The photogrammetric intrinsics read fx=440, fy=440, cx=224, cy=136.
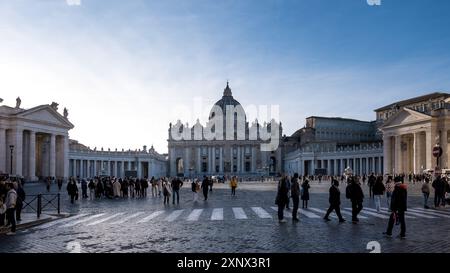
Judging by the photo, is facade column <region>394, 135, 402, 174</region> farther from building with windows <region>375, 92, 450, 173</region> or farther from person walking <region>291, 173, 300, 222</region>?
person walking <region>291, 173, 300, 222</region>

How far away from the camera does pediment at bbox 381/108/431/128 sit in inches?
2891

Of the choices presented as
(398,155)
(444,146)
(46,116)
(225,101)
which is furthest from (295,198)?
(225,101)

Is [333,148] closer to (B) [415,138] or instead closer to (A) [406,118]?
(A) [406,118]

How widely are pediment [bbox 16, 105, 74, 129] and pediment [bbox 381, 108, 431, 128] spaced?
5921cm

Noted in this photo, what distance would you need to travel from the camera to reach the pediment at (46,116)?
66.4 metres

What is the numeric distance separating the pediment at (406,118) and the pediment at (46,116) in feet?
194

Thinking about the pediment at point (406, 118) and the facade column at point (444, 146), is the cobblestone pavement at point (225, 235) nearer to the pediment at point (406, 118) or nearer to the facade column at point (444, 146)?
the facade column at point (444, 146)

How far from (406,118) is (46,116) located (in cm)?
Result: 6173

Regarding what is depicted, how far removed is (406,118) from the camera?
3076 inches

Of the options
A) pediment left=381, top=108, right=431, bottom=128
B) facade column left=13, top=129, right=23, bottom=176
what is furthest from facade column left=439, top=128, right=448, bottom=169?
facade column left=13, top=129, right=23, bottom=176

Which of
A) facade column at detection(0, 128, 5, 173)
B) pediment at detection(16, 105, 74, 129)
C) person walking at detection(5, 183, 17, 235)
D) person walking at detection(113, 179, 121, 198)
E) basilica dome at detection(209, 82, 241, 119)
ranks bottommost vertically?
person walking at detection(113, 179, 121, 198)
